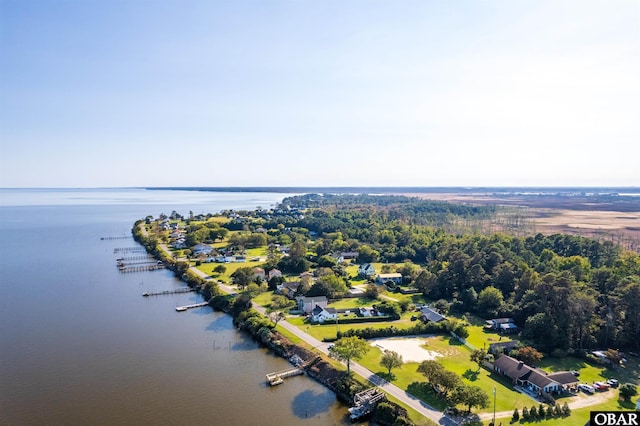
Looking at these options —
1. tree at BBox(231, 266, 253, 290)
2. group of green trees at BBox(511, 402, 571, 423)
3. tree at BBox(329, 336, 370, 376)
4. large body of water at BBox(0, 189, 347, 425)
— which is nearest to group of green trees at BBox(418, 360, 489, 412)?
group of green trees at BBox(511, 402, 571, 423)

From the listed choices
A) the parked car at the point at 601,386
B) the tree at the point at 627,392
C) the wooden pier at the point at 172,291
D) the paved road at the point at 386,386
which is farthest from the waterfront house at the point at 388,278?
the tree at the point at 627,392

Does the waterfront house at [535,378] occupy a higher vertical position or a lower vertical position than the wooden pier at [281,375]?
higher

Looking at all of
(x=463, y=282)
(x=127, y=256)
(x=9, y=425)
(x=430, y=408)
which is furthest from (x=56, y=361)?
(x=127, y=256)

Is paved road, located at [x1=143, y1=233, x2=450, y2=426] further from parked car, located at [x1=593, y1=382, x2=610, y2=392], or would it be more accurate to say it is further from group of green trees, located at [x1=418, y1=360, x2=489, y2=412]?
parked car, located at [x1=593, y1=382, x2=610, y2=392]

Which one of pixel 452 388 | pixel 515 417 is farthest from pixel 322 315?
pixel 515 417

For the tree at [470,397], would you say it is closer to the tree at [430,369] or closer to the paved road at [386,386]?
the paved road at [386,386]

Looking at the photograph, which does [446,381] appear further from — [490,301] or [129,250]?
[129,250]

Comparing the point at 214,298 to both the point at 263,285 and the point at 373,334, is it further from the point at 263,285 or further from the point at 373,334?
the point at 373,334
